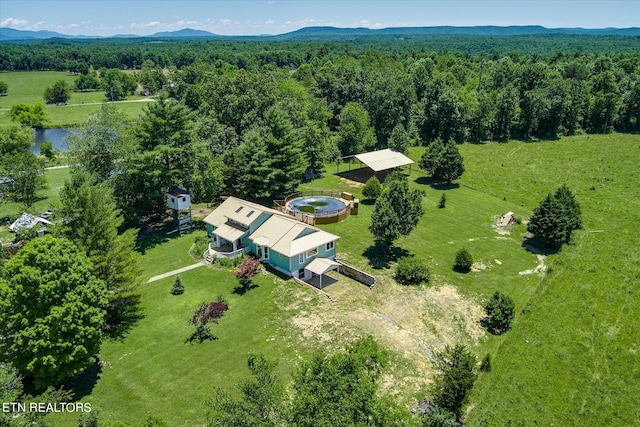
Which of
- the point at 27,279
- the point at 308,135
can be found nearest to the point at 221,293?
the point at 27,279

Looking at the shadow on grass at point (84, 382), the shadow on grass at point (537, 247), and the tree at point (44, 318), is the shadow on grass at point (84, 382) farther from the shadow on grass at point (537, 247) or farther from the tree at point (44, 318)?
the shadow on grass at point (537, 247)

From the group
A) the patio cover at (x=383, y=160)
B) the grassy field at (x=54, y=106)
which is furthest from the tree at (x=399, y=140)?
→ the grassy field at (x=54, y=106)

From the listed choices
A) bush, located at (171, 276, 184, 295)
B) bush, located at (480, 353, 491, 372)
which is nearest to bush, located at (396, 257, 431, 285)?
bush, located at (480, 353, 491, 372)

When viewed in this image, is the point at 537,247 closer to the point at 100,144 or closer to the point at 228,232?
the point at 228,232

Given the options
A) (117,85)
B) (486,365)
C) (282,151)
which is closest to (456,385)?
Answer: (486,365)

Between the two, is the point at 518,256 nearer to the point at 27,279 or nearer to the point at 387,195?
the point at 387,195

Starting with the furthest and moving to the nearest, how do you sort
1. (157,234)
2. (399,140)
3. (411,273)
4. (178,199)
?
(399,140) < (157,234) < (178,199) < (411,273)
